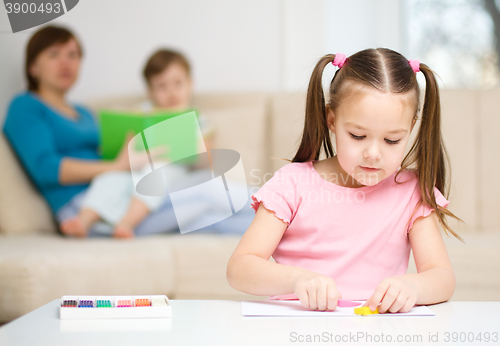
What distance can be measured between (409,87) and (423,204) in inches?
7.5

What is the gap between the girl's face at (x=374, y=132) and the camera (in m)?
0.69

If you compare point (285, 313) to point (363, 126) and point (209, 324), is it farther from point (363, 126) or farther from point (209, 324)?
point (363, 126)

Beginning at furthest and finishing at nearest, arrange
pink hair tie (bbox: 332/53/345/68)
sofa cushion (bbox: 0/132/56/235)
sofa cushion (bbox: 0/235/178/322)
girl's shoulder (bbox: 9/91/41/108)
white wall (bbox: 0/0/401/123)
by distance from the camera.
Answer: white wall (bbox: 0/0/401/123), girl's shoulder (bbox: 9/91/41/108), sofa cushion (bbox: 0/132/56/235), sofa cushion (bbox: 0/235/178/322), pink hair tie (bbox: 332/53/345/68)

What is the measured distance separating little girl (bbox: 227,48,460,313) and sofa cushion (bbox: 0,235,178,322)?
0.57 m

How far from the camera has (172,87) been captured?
6.25ft

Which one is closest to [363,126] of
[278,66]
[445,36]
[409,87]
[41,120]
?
[409,87]

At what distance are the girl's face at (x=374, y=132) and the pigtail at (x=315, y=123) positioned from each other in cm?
8

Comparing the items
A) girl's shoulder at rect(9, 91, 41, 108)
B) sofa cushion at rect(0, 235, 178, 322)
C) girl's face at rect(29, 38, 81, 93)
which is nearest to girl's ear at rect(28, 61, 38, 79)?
girl's face at rect(29, 38, 81, 93)

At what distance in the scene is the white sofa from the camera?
3.79 ft

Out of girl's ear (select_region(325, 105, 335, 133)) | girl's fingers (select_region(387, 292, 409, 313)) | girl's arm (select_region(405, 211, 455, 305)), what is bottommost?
girl's arm (select_region(405, 211, 455, 305))

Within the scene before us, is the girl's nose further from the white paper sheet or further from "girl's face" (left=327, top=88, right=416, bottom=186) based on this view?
the white paper sheet

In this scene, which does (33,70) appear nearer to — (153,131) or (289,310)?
(153,131)

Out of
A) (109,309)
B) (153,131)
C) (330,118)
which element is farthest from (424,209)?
(153,131)

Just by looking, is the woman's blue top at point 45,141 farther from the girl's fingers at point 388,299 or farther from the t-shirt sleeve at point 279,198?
the girl's fingers at point 388,299
